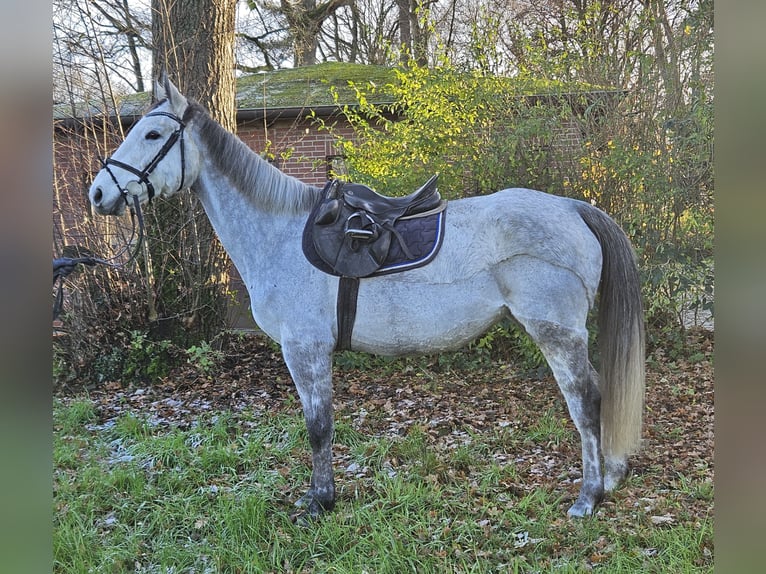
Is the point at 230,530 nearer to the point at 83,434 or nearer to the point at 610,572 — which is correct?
the point at 610,572

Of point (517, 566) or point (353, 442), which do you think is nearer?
point (517, 566)

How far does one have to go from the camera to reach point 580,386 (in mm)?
2717

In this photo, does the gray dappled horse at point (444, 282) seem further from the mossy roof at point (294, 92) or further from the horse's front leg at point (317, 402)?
the mossy roof at point (294, 92)

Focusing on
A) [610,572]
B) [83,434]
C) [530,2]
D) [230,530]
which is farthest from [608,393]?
[530,2]

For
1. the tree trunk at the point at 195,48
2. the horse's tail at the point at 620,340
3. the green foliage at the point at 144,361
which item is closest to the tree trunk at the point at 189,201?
the tree trunk at the point at 195,48

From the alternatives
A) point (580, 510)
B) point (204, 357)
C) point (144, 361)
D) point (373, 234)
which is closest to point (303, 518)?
point (580, 510)

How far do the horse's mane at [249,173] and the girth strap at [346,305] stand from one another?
563 mm

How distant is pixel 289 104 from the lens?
8164 mm

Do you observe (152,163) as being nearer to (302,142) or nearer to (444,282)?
(444,282)

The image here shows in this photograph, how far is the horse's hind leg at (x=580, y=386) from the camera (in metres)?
2.69

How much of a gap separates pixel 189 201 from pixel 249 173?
2.94m

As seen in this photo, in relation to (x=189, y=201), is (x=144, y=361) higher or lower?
lower

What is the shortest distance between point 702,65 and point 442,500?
4740 mm
